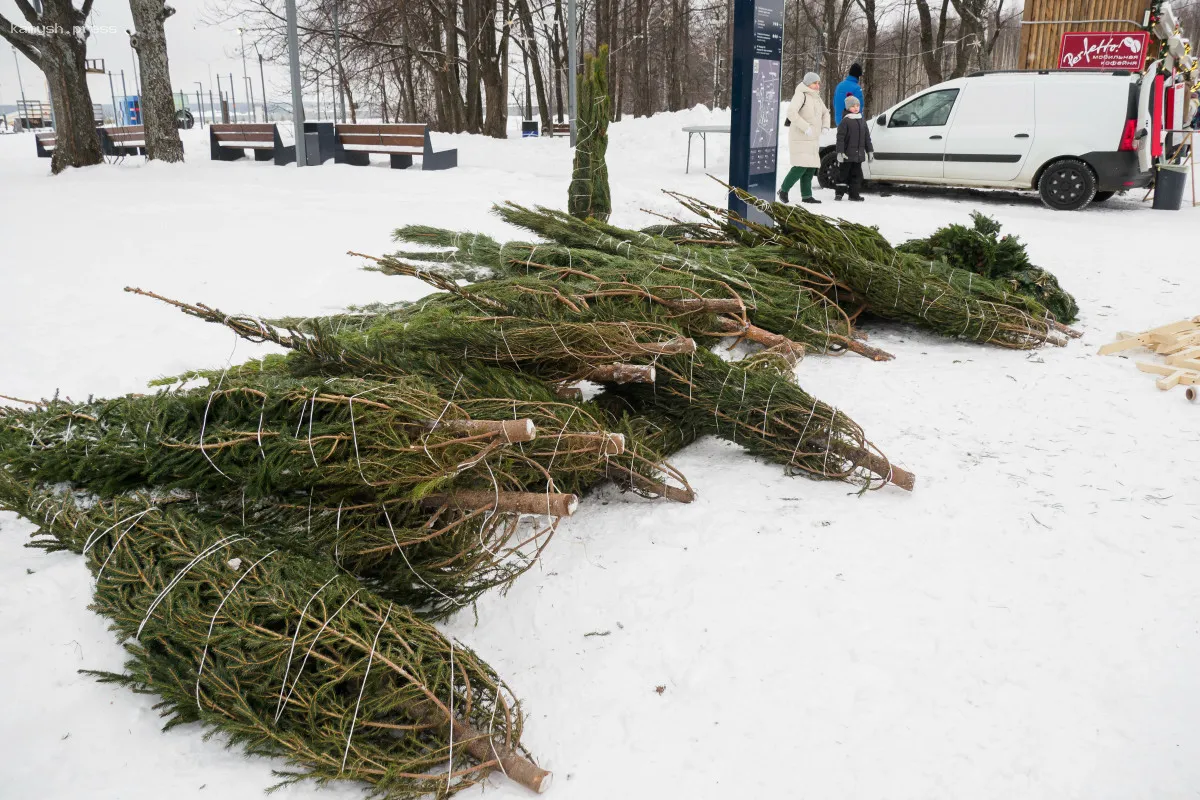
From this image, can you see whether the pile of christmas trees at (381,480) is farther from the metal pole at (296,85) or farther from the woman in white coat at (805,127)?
the metal pole at (296,85)

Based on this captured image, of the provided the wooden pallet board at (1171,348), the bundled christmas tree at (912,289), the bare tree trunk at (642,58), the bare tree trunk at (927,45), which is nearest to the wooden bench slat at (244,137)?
the bundled christmas tree at (912,289)

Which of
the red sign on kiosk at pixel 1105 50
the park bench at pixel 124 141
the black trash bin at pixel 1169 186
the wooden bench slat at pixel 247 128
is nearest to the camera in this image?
the black trash bin at pixel 1169 186

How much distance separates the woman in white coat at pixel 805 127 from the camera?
1193cm

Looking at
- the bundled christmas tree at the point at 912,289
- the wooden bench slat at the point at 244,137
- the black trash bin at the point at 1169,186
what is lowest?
the bundled christmas tree at the point at 912,289

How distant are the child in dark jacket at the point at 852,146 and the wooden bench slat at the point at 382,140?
22.9 ft

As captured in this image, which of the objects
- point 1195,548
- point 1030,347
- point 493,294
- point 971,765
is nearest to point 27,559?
point 493,294

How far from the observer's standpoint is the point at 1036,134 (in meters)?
12.4

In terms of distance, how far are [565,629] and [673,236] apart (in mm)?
4795

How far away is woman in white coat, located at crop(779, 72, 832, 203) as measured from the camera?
11930 mm

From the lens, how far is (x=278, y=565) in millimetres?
2742

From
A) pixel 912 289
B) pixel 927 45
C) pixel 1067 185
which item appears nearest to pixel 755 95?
pixel 912 289

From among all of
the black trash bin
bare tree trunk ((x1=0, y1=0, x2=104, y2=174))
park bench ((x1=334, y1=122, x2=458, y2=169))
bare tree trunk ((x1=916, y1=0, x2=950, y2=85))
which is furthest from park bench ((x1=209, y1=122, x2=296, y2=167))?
bare tree trunk ((x1=916, y1=0, x2=950, y2=85))

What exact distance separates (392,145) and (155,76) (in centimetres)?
409

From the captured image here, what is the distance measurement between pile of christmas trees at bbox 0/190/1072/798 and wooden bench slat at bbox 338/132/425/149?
1053 centimetres
